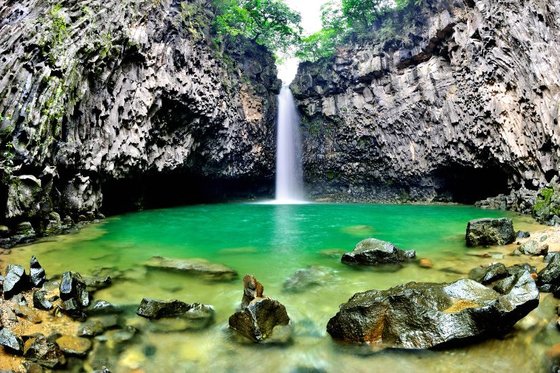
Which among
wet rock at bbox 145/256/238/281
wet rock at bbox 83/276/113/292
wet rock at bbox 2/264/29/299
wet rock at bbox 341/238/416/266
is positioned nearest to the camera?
wet rock at bbox 2/264/29/299

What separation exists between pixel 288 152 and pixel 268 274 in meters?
22.8

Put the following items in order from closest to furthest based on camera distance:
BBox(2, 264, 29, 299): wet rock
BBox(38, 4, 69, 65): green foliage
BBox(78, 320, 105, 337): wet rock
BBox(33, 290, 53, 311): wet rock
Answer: BBox(78, 320, 105, 337): wet rock
BBox(33, 290, 53, 311): wet rock
BBox(2, 264, 29, 299): wet rock
BBox(38, 4, 69, 65): green foliage

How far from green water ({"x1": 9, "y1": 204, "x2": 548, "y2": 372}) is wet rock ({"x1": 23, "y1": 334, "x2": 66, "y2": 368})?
0.61m

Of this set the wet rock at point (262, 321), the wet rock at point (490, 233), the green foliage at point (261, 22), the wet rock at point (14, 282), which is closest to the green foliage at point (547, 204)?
the wet rock at point (490, 233)

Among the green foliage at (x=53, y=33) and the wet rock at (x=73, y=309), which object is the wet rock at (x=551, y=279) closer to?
the wet rock at (x=73, y=309)

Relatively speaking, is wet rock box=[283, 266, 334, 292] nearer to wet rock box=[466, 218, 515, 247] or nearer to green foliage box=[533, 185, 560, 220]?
wet rock box=[466, 218, 515, 247]

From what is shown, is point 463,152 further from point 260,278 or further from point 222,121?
point 260,278

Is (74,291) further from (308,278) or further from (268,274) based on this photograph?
(308,278)

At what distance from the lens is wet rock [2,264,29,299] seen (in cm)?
513

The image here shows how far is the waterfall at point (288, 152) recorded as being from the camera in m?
29.2

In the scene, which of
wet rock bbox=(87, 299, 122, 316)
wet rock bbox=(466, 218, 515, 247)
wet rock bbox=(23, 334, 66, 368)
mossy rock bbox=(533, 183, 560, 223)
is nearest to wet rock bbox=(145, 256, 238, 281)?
wet rock bbox=(87, 299, 122, 316)

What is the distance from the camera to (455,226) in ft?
42.6

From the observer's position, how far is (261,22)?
90.5 feet

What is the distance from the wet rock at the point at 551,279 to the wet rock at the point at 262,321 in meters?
3.91
